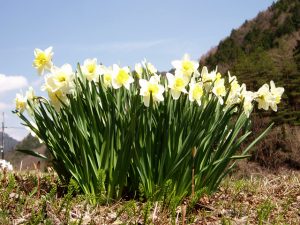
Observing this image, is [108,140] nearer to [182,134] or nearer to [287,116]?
[182,134]

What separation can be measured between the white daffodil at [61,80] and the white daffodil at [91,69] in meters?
0.12

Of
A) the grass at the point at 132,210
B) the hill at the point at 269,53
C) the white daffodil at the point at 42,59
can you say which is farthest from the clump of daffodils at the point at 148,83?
the hill at the point at 269,53

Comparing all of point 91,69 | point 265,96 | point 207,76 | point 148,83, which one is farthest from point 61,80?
point 265,96

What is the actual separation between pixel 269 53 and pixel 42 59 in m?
44.6

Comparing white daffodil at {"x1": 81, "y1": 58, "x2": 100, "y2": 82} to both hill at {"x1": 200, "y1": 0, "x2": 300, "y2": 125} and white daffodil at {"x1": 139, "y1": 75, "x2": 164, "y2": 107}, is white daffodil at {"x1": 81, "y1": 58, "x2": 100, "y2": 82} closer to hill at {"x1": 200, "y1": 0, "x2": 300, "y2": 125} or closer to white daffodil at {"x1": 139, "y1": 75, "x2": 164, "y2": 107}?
white daffodil at {"x1": 139, "y1": 75, "x2": 164, "y2": 107}

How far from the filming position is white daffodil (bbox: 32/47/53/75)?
293cm

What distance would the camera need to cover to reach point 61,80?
2781 millimetres

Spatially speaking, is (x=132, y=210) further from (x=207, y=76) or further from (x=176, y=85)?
(x=207, y=76)

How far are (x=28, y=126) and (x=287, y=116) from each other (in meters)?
28.7

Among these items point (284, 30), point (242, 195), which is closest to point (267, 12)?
point (284, 30)

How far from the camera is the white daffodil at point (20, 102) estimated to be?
309 centimetres

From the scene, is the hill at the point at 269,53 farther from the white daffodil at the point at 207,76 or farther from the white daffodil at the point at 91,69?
the white daffodil at the point at 91,69

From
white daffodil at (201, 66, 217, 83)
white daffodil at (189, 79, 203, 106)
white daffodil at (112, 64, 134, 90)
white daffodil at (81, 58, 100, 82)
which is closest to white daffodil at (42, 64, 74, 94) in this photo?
white daffodil at (81, 58, 100, 82)

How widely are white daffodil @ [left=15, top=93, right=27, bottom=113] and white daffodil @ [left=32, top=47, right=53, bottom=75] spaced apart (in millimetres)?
276
